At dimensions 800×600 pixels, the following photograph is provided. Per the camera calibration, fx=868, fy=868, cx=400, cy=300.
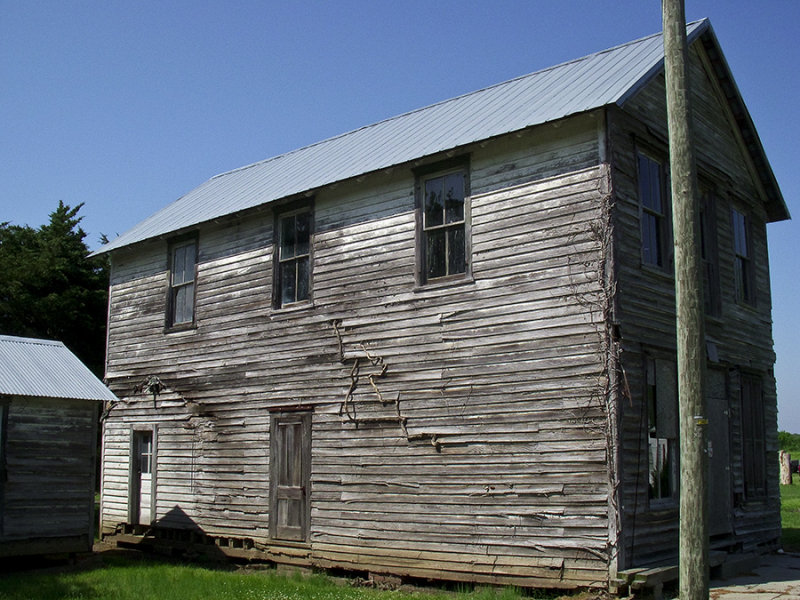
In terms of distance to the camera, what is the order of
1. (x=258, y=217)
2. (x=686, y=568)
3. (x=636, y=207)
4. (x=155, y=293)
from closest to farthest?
(x=686, y=568) → (x=636, y=207) → (x=258, y=217) → (x=155, y=293)

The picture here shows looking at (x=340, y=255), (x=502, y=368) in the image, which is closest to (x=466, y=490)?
(x=502, y=368)

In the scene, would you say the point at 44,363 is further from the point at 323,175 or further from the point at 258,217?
the point at 323,175

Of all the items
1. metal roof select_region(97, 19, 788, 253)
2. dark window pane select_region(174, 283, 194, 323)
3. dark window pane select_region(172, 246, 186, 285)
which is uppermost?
metal roof select_region(97, 19, 788, 253)

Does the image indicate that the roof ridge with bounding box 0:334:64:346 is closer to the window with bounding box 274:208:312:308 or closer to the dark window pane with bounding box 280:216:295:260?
the window with bounding box 274:208:312:308

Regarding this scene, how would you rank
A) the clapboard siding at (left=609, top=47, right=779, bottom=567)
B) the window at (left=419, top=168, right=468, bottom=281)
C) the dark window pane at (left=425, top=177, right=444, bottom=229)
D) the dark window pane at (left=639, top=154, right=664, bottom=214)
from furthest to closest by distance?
1. the dark window pane at (left=425, top=177, right=444, bottom=229)
2. the window at (left=419, top=168, right=468, bottom=281)
3. the dark window pane at (left=639, top=154, right=664, bottom=214)
4. the clapboard siding at (left=609, top=47, right=779, bottom=567)

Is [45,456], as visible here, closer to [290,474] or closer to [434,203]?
[290,474]

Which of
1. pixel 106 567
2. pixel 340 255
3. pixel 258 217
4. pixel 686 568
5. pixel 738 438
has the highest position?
pixel 258 217

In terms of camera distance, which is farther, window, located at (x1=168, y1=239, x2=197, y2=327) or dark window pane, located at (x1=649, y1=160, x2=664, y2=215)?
window, located at (x1=168, y1=239, x2=197, y2=327)

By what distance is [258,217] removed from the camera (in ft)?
A: 53.7

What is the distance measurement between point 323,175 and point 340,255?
177 cm

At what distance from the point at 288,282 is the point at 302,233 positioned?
3.03ft

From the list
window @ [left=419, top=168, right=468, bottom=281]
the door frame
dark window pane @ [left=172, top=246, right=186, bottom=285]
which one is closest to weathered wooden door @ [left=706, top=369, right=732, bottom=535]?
window @ [left=419, top=168, right=468, bottom=281]

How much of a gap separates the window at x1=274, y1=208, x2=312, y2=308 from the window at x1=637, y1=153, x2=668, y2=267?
578 centimetres

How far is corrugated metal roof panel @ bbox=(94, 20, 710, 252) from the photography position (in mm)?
12422
